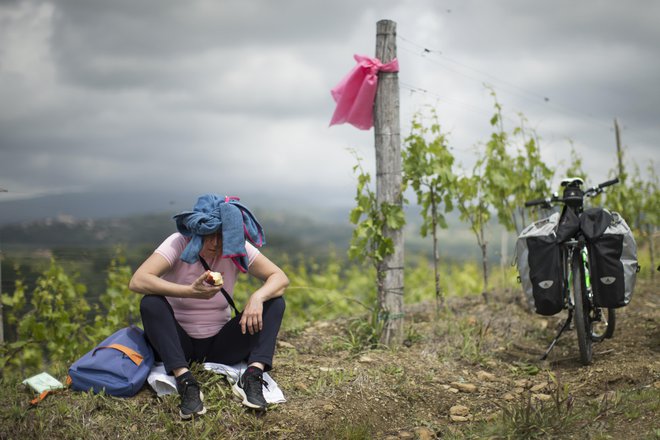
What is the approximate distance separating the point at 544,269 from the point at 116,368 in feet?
10.0

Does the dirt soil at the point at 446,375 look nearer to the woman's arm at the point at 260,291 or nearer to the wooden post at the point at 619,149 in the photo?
the woman's arm at the point at 260,291

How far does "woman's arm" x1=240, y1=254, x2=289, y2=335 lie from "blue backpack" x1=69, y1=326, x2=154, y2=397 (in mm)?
Answer: 705

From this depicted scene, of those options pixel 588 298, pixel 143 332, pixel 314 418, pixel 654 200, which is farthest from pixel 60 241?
pixel 654 200

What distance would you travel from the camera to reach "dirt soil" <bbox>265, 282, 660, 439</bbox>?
3.62 metres

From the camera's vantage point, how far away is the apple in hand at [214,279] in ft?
11.4

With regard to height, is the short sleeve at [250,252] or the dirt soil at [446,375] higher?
the short sleeve at [250,252]

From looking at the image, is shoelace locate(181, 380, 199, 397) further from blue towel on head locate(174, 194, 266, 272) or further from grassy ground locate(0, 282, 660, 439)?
blue towel on head locate(174, 194, 266, 272)

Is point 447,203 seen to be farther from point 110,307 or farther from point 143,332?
point 110,307

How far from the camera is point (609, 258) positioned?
4.34m

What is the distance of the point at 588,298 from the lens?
14.7 ft

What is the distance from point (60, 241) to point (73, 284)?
175cm

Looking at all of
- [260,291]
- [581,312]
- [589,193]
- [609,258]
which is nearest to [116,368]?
[260,291]

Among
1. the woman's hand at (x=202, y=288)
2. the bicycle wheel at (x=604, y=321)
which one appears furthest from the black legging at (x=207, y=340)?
the bicycle wheel at (x=604, y=321)

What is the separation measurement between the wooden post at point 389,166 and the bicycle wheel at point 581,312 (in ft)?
4.55
